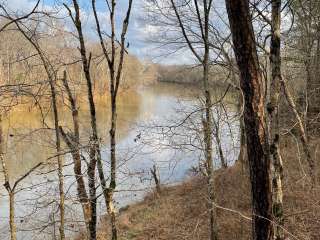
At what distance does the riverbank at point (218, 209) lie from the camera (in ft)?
35.0

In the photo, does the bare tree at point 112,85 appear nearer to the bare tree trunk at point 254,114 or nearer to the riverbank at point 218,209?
the riverbank at point 218,209

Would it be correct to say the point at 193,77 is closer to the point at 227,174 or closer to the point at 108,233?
the point at 227,174

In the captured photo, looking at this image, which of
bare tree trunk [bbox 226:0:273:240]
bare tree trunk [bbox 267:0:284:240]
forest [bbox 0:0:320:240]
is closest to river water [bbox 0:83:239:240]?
forest [bbox 0:0:320:240]

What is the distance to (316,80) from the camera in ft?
51.2

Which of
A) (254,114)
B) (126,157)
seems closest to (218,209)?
(126,157)

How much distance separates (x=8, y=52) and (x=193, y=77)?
13619mm

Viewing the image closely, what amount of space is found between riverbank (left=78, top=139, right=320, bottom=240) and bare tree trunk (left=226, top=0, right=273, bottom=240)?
5049 mm

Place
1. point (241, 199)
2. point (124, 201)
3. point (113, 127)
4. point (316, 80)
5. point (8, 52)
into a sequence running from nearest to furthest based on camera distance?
point (113, 127), point (241, 199), point (316, 80), point (124, 201), point (8, 52)

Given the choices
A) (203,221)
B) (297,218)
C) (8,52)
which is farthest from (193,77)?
(8,52)

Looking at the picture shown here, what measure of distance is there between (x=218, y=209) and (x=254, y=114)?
10035mm

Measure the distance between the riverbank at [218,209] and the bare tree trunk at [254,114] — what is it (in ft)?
16.6

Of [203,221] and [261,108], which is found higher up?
[261,108]

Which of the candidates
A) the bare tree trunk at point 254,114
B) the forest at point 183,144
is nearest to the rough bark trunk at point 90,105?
the forest at point 183,144

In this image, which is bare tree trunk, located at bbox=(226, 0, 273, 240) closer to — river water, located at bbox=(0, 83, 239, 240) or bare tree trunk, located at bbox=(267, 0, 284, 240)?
bare tree trunk, located at bbox=(267, 0, 284, 240)
